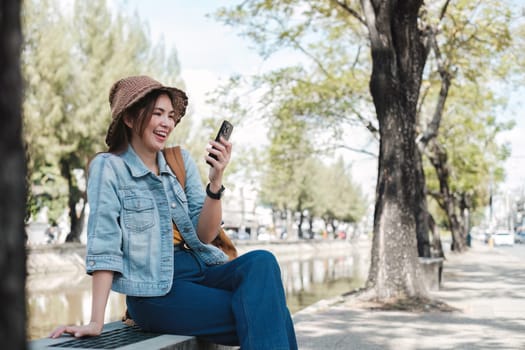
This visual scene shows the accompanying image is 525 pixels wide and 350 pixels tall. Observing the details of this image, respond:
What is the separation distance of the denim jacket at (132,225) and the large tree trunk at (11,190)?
2.07 meters

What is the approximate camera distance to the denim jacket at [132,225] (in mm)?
3043

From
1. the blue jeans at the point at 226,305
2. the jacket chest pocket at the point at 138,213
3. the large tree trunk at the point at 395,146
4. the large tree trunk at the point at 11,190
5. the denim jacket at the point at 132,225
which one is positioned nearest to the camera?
the large tree trunk at the point at 11,190

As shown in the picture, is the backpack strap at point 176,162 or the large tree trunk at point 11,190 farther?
the backpack strap at point 176,162

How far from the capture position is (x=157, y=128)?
331cm

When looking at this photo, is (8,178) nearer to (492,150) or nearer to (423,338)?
(423,338)

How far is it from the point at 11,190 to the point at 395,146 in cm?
902

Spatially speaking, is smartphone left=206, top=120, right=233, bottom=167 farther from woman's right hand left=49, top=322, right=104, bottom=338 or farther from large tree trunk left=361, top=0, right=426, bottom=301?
large tree trunk left=361, top=0, right=426, bottom=301

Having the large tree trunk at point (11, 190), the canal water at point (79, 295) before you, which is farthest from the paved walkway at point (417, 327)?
the large tree trunk at point (11, 190)

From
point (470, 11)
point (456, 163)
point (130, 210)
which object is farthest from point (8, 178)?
point (456, 163)

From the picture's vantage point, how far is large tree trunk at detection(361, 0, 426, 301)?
9.45 m

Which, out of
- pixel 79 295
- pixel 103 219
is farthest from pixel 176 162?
pixel 79 295

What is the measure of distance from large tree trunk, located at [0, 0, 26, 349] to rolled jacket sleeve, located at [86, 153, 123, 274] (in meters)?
2.06

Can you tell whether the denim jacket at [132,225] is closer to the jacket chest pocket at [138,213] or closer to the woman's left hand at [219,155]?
the jacket chest pocket at [138,213]

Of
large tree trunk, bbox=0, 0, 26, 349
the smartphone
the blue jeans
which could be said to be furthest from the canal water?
large tree trunk, bbox=0, 0, 26, 349
